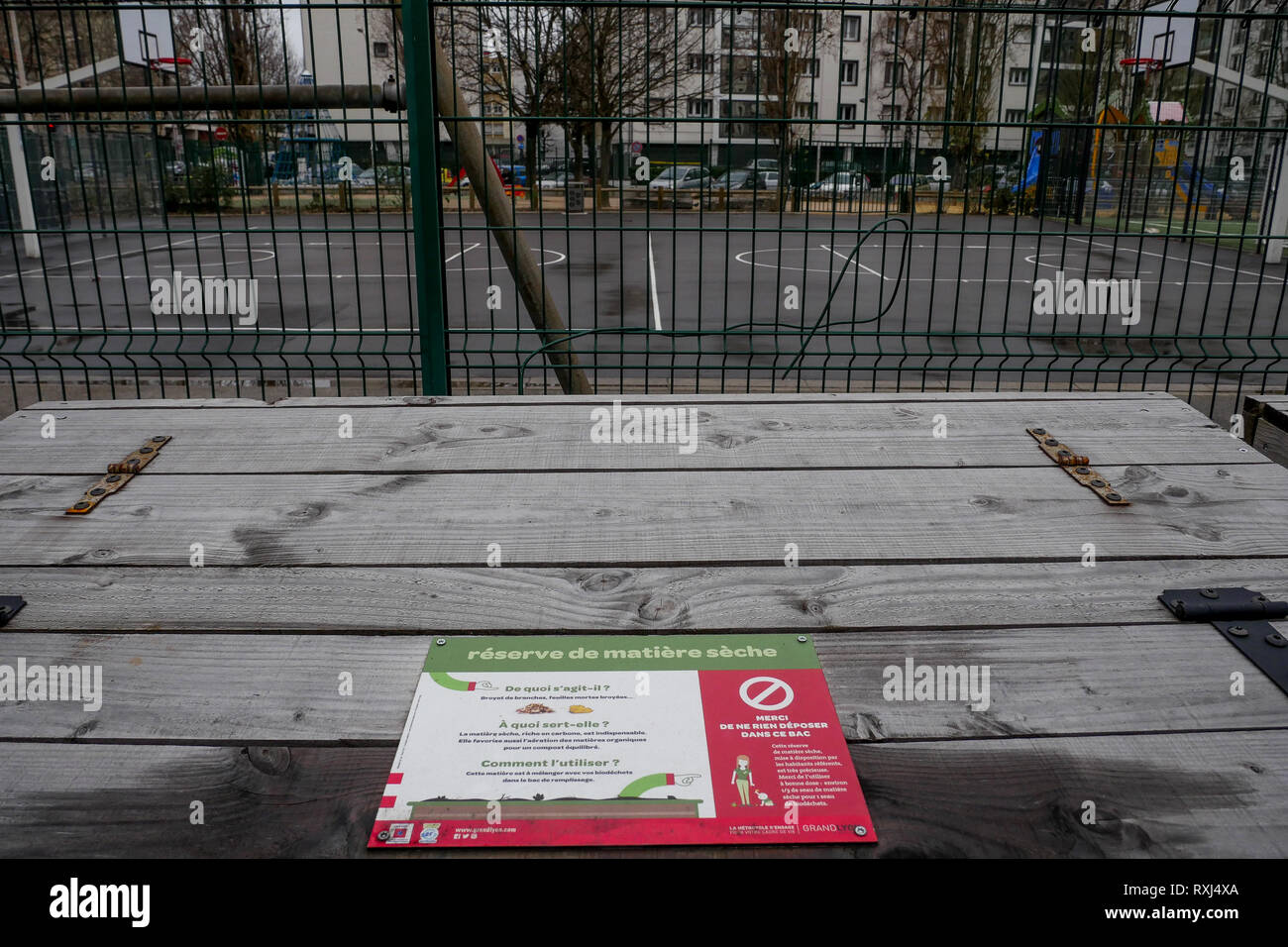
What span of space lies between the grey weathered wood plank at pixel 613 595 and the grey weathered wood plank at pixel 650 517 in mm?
42

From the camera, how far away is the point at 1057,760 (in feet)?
3.36

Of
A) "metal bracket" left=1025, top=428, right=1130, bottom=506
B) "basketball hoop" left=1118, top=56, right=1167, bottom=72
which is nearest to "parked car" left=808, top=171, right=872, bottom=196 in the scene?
"basketball hoop" left=1118, top=56, right=1167, bottom=72

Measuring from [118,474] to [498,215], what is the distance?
97.6 inches

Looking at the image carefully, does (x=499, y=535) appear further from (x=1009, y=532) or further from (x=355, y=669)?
(x=1009, y=532)

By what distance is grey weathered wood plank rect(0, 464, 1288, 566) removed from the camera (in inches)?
57.2

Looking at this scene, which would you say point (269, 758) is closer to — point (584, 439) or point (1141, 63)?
point (584, 439)

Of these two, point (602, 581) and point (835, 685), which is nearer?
point (835, 685)

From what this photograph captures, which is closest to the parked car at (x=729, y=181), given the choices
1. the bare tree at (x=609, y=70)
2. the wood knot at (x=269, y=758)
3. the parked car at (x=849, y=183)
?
the bare tree at (x=609, y=70)

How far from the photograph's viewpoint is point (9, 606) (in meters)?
1.28

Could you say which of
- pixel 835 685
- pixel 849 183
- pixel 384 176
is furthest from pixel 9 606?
pixel 384 176

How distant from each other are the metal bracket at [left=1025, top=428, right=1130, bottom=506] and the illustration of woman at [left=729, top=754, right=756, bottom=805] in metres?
0.92

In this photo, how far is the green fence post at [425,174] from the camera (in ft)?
11.0

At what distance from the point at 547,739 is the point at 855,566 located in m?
0.57

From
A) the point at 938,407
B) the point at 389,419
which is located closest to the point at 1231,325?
the point at 938,407
